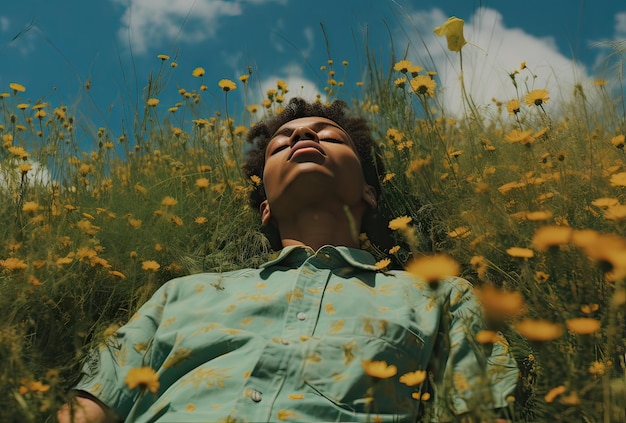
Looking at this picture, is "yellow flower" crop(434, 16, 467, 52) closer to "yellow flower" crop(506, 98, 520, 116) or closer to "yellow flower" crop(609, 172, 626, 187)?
"yellow flower" crop(506, 98, 520, 116)

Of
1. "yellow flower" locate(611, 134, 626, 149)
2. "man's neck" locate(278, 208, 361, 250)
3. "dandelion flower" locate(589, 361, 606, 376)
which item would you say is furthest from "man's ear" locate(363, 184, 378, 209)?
"dandelion flower" locate(589, 361, 606, 376)

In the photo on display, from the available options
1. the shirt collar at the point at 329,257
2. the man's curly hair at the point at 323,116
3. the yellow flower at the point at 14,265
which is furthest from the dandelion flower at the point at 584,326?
the man's curly hair at the point at 323,116

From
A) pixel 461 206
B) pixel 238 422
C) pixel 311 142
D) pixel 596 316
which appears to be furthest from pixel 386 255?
pixel 238 422

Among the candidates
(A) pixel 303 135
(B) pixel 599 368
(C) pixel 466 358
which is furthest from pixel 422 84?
(B) pixel 599 368

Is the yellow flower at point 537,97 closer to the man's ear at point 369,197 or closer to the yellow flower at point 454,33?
the yellow flower at point 454,33

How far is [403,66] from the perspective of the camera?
293 centimetres

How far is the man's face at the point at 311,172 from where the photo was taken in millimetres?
2322

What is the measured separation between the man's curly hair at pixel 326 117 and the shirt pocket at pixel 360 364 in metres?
1.16

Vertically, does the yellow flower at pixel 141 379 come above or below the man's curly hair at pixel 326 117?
below

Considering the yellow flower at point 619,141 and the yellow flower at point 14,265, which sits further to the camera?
the yellow flower at point 619,141

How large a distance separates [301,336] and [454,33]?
154 centimetres

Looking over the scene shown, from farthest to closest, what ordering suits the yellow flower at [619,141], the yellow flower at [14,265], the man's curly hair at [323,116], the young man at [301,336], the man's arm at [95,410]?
the man's curly hair at [323,116]
the yellow flower at [619,141]
the yellow flower at [14,265]
the man's arm at [95,410]
the young man at [301,336]

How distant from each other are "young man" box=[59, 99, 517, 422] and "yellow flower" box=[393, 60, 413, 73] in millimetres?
604

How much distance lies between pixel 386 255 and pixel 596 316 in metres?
1.03
